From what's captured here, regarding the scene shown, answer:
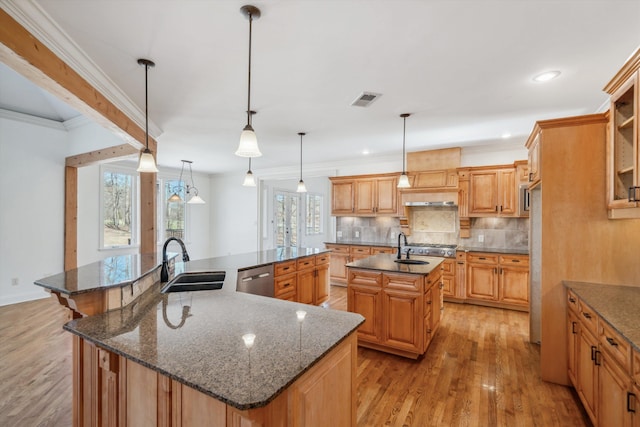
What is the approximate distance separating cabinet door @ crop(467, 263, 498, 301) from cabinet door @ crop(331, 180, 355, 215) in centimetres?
243

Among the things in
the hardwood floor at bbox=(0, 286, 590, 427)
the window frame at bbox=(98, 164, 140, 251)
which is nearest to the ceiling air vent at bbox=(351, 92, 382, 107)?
the hardwood floor at bbox=(0, 286, 590, 427)

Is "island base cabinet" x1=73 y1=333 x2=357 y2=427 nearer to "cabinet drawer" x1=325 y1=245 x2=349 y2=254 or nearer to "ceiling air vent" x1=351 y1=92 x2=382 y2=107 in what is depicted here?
"ceiling air vent" x1=351 y1=92 x2=382 y2=107

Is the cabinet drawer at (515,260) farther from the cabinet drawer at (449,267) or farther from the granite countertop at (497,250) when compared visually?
the cabinet drawer at (449,267)

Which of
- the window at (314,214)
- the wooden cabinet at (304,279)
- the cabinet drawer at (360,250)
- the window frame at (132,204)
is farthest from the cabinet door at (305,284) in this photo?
the window at (314,214)

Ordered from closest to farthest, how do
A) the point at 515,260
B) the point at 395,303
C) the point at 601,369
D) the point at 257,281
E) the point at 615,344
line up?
the point at 615,344, the point at 601,369, the point at 395,303, the point at 257,281, the point at 515,260

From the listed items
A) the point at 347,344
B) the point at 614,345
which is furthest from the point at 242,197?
the point at 614,345

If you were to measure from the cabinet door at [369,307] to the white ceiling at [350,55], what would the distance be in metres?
→ 2.01

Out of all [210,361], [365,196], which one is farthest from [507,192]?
[210,361]

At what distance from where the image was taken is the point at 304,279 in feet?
13.2

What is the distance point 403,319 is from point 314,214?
21.8ft

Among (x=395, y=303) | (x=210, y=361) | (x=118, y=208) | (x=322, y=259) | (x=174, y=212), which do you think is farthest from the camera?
(x=174, y=212)

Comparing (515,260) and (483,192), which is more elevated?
(483,192)

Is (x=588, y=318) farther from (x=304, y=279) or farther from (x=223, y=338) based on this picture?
(x=304, y=279)

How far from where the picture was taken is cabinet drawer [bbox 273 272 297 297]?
3.51 metres
